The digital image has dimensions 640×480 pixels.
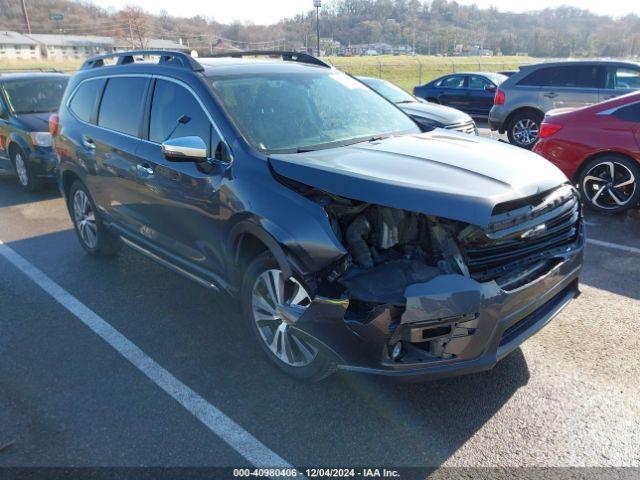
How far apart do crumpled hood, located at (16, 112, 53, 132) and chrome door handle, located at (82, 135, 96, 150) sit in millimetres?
3701

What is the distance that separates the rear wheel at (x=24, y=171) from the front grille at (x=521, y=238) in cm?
781

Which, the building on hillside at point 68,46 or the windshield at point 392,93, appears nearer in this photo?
the windshield at point 392,93

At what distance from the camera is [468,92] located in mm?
16359

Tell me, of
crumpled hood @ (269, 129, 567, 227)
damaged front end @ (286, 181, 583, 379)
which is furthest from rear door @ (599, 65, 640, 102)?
damaged front end @ (286, 181, 583, 379)

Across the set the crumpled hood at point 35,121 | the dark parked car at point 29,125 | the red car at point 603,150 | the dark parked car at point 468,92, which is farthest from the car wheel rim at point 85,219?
the dark parked car at point 468,92

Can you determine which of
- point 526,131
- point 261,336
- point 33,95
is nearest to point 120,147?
point 261,336

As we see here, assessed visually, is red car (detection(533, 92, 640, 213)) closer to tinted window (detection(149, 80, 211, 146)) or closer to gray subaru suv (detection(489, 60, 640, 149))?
gray subaru suv (detection(489, 60, 640, 149))

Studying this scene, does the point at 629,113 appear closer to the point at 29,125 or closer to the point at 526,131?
the point at 526,131

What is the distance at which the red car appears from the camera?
6.13 m

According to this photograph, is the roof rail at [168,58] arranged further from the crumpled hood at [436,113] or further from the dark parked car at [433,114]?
the crumpled hood at [436,113]

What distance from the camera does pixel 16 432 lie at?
2.91 meters

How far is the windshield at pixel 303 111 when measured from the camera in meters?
3.57

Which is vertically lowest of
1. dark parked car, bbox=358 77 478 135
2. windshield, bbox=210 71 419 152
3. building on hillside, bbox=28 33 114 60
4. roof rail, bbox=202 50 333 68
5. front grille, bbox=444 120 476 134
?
front grille, bbox=444 120 476 134

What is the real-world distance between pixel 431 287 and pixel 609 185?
4.95m
